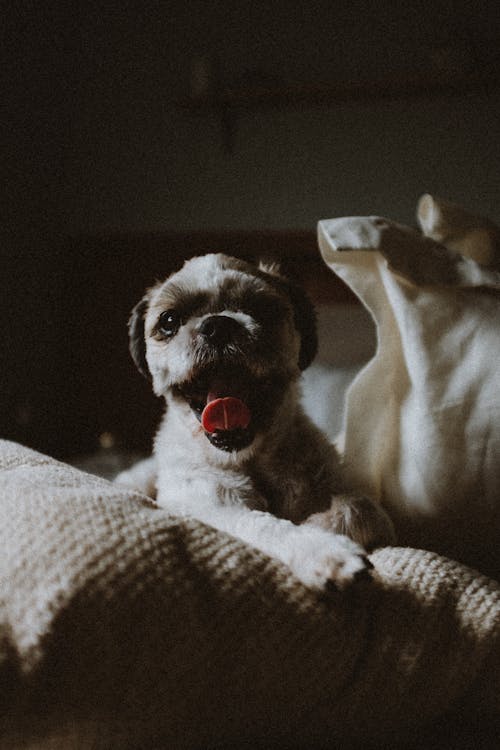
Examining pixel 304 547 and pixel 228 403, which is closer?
pixel 304 547

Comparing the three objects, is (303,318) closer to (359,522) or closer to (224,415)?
(224,415)

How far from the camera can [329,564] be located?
2.27 ft

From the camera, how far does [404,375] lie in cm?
110

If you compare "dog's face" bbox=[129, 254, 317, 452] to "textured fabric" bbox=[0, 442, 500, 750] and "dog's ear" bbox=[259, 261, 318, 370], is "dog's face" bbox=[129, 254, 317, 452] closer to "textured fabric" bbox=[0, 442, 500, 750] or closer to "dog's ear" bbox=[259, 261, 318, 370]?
"dog's ear" bbox=[259, 261, 318, 370]

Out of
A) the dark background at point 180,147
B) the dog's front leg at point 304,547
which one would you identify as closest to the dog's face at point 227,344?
the dog's front leg at point 304,547

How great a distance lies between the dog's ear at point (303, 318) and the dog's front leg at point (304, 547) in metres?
0.39

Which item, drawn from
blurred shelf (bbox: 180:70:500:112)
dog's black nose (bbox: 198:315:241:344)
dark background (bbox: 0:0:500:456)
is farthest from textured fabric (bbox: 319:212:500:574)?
blurred shelf (bbox: 180:70:500:112)

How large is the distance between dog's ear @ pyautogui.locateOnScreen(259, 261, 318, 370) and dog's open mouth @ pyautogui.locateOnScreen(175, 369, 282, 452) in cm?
18

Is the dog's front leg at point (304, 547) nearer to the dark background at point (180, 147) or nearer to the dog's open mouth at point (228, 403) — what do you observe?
the dog's open mouth at point (228, 403)

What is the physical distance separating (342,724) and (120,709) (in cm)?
22

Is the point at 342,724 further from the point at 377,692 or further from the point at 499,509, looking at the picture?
the point at 499,509

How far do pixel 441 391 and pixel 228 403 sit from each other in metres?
0.33

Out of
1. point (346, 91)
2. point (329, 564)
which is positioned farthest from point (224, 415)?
point (346, 91)

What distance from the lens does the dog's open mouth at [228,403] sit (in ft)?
3.25
